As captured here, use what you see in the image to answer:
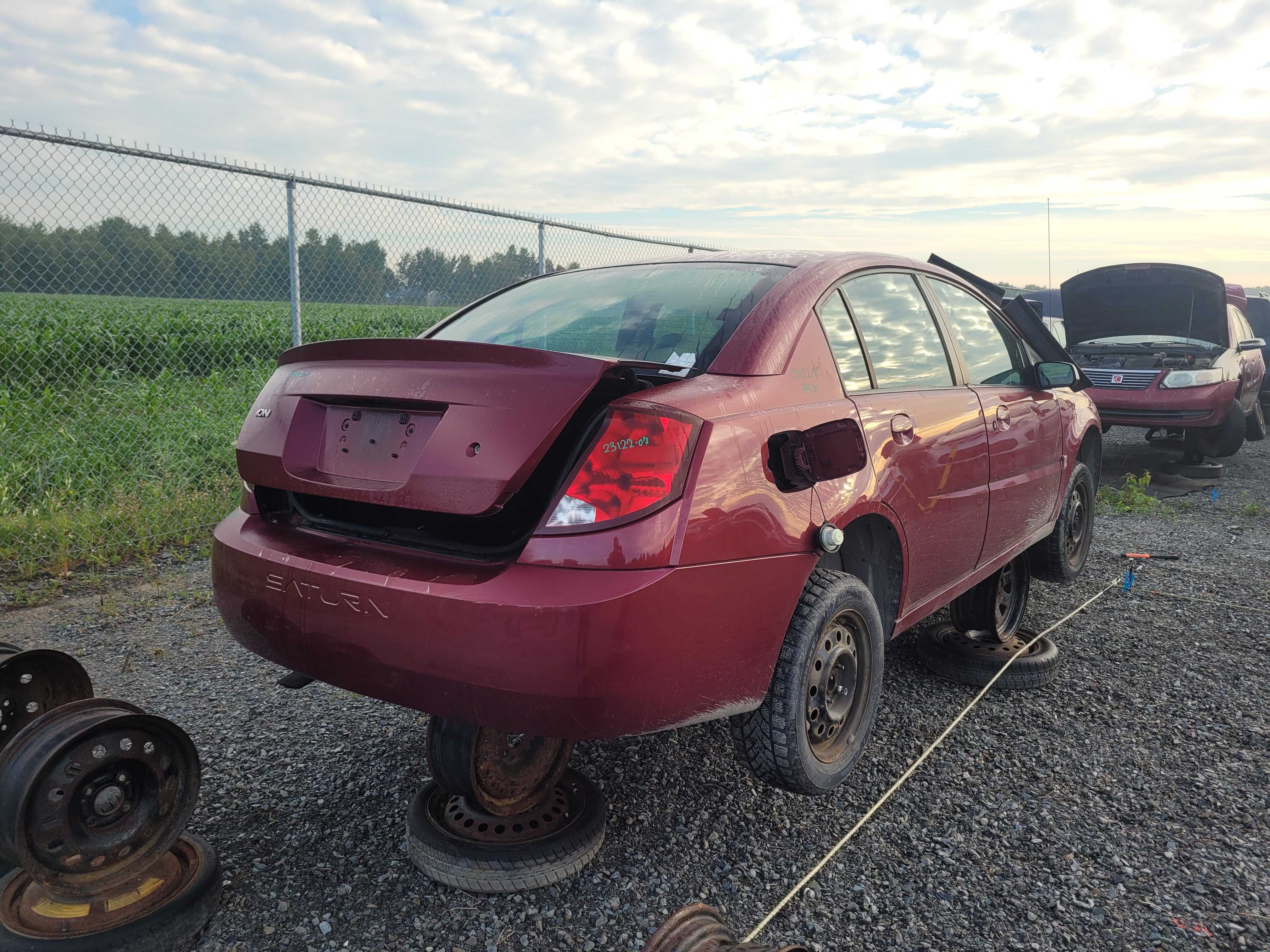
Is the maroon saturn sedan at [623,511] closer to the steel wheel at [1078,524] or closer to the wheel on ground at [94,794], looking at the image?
the wheel on ground at [94,794]

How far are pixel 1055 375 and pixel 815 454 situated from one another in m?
2.34

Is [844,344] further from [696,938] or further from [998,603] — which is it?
[998,603]

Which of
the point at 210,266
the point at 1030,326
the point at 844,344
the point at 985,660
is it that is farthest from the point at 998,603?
the point at 210,266

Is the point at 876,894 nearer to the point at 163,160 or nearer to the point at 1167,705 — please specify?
the point at 1167,705

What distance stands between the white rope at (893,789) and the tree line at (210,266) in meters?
3.03

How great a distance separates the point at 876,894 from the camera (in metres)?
2.20

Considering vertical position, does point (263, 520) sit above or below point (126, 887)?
above

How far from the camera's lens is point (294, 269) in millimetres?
5961

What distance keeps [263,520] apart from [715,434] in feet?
4.33

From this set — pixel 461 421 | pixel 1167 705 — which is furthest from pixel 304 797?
pixel 1167 705

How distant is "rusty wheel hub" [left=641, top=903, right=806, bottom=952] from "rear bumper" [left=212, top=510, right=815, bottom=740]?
404 mm

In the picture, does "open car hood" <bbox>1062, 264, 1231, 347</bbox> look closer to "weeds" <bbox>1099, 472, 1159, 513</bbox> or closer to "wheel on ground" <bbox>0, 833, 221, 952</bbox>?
"weeds" <bbox>1099, 472, 1159, 513</bbox>

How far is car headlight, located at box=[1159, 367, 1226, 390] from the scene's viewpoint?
9070mm

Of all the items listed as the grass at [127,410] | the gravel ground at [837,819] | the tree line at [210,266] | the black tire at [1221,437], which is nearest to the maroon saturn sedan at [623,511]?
the gravel ground at [837,819]
